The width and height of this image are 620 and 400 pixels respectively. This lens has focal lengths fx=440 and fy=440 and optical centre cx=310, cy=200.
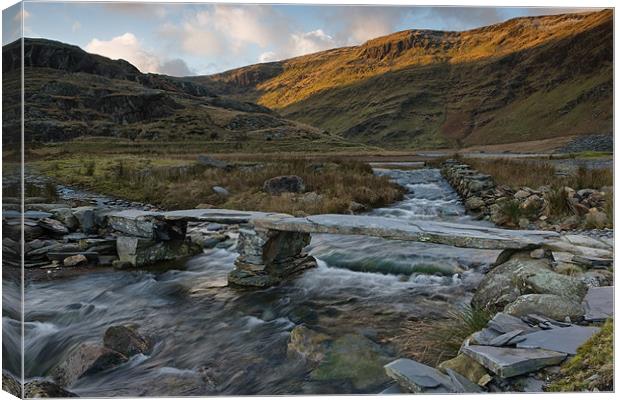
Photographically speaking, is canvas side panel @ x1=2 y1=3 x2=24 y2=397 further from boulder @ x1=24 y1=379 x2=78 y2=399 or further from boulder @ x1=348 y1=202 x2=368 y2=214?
boulder @ x1=348 y1=202 x2=368 y2=214

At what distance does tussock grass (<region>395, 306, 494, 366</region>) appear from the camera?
12.0 feet

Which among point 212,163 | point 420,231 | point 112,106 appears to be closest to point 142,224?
point 212,163

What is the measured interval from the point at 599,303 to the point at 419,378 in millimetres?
1715

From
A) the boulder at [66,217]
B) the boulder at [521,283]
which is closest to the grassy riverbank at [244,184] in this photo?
the boulder at [66,217]

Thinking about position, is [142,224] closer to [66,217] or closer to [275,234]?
[66,217]

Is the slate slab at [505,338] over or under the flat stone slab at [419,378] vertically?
over

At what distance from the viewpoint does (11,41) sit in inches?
136

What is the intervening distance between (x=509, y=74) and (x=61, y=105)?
5.89m

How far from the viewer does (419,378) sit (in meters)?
2.97

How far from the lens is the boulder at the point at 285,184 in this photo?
671 centimetres

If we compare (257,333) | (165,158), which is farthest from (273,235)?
(165,158)

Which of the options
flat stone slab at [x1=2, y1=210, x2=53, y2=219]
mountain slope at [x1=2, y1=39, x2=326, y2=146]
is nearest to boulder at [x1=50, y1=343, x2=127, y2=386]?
flat stone slab at [x1=2, y1=210, x2=53, y2=219]

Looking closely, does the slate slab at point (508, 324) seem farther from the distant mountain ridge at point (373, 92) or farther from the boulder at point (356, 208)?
the boulder at point (356, 208)

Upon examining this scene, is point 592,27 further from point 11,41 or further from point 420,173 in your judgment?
point 11,41
